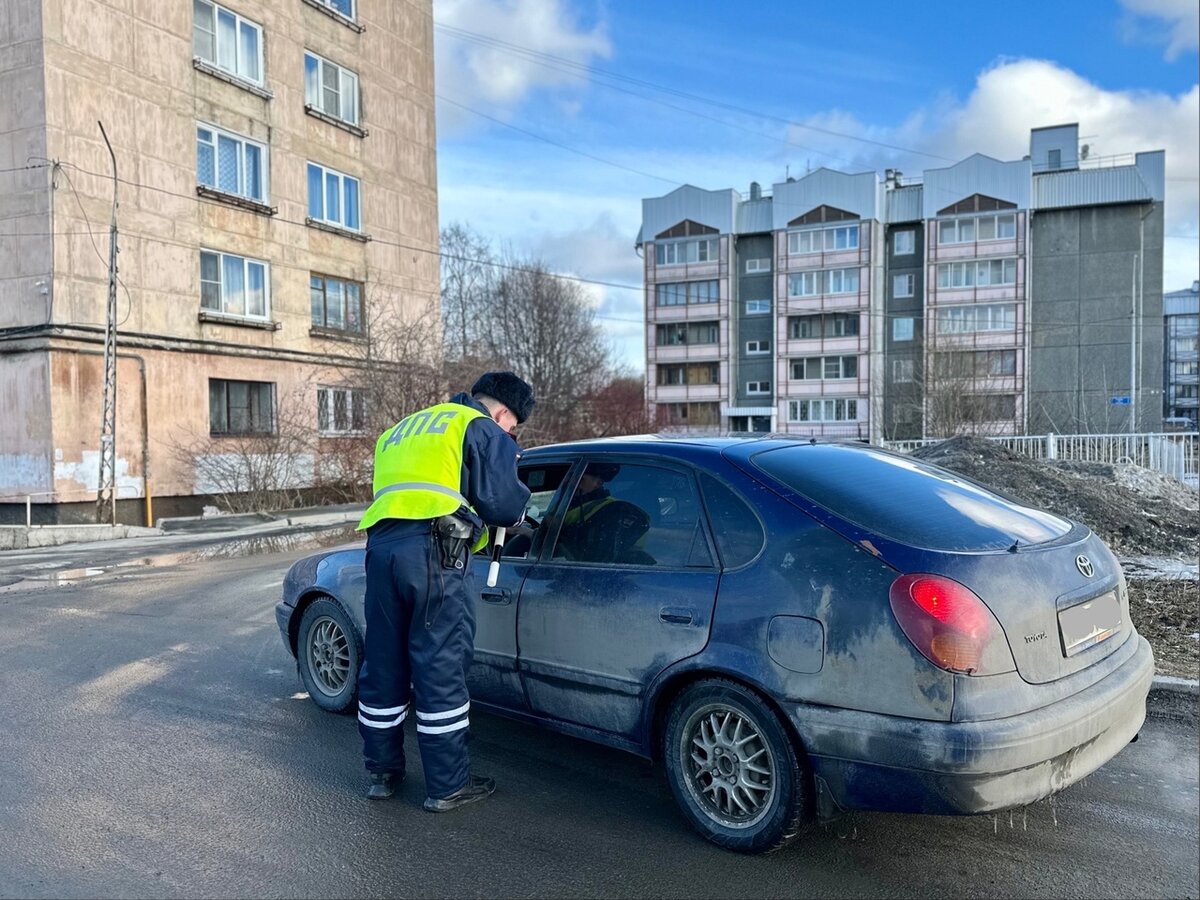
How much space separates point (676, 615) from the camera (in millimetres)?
3482

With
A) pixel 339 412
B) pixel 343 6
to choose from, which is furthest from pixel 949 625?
pixel 343 6

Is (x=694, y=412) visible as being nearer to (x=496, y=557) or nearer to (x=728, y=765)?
(x=496, y=557)

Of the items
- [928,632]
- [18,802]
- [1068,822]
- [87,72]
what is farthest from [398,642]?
[87,72]

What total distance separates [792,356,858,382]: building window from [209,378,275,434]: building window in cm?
4287

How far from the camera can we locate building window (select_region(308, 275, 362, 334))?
22578mm

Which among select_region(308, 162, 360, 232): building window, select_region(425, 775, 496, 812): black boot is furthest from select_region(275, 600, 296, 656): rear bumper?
select_region(308, 162, 360, 232): building window

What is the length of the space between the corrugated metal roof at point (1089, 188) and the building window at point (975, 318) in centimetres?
636

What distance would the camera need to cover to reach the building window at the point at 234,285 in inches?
774

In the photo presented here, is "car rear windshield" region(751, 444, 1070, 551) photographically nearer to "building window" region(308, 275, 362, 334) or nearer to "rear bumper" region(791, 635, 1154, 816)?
"rear bumper" region(791, 635, 1154, 816)

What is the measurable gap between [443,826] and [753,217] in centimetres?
5815

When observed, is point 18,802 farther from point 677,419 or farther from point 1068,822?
point 677,419

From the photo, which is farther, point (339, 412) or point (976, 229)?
point (976, 229)

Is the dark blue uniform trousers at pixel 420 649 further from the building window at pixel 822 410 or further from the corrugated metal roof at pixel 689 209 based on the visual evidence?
the corrugated metal roof at pixel 689 209

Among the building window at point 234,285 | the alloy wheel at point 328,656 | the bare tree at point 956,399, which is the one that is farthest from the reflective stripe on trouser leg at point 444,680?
the bare tree at point 956,399
